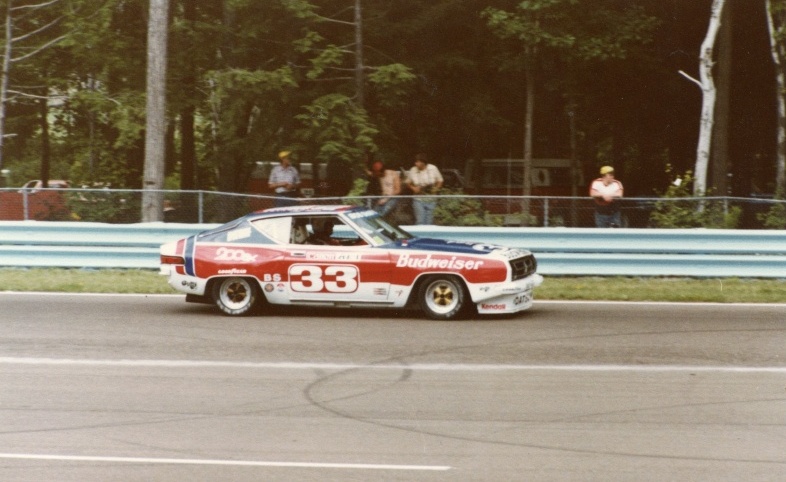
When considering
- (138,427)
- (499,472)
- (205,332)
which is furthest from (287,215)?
(499,472)

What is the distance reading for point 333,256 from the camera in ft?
38.3

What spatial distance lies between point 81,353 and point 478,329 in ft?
13.0

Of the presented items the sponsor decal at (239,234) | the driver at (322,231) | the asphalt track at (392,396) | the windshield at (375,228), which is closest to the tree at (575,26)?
the windshield at (375,228)

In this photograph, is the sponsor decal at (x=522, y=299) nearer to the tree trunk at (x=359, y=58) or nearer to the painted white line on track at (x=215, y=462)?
the painted white line on track at (x=215, y=462)

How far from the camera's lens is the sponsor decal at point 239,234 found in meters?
12.1

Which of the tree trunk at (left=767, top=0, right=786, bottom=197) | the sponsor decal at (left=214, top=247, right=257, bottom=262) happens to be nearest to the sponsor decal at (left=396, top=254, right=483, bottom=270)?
the sponsor decal at (left=214, top=247, right=257, bottom=262)

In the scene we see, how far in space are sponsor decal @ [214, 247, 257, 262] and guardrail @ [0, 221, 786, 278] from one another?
13.5 ft

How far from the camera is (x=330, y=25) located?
2400 cm

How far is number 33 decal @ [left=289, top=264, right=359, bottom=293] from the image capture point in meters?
11.6

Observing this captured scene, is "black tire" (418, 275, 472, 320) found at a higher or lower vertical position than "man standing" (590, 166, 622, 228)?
lower

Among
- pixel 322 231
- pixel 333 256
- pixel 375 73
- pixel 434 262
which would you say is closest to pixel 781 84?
pixel 375 73

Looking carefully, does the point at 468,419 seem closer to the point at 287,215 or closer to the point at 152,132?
the point at 287,215

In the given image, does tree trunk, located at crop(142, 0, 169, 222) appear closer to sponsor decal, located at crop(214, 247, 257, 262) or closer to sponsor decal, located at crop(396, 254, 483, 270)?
sponsor decal, located at crop(214, 247, 257, 262)

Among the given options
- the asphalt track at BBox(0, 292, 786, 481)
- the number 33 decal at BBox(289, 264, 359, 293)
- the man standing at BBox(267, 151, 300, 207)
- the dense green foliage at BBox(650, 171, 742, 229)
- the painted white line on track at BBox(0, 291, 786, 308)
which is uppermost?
the man standing at BBox(267, 151, 300, 207)
